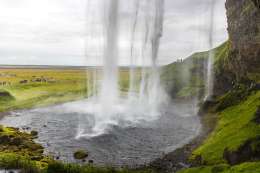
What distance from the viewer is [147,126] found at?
299 feet

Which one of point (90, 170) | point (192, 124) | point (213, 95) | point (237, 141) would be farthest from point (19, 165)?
point (213, 95)

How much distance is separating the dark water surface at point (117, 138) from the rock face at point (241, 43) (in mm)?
26515

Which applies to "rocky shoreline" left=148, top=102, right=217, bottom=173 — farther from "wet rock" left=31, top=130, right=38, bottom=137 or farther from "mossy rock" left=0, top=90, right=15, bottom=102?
"mossy rock" left=0, top=90, right=15, bottom=102

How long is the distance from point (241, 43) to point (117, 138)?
65.6 m

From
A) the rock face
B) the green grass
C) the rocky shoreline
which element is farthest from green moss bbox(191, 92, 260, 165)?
the rock face

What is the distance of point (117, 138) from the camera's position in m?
77.2

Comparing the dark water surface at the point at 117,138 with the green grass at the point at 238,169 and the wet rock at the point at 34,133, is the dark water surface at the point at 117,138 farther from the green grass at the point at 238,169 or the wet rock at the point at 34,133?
the green grass at the point at 238,169

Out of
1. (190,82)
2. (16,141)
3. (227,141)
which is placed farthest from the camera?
(190,82)

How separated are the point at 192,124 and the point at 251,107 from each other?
1795cm

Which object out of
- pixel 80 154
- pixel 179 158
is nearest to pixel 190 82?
pixel 179 158

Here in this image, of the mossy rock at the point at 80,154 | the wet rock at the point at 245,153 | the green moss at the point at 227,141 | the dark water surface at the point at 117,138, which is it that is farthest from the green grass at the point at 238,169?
the mossy rock at the point at 80,154

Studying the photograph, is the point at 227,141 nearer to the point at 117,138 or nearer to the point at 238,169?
the point at 238,169

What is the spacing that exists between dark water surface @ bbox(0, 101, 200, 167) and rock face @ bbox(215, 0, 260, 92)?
2651cm

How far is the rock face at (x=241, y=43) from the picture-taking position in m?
112
